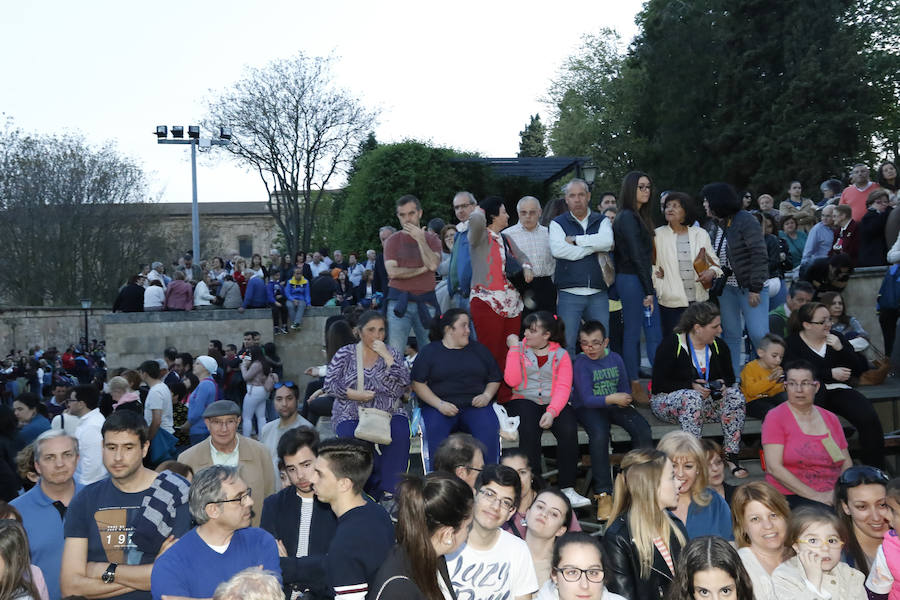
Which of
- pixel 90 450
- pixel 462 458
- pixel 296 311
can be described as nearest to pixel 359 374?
pixel 462 458

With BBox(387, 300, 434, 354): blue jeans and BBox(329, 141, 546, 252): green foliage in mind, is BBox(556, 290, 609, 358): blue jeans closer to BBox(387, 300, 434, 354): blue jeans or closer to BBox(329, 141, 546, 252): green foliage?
BBox(387, 300, 434, 354): blue jeans

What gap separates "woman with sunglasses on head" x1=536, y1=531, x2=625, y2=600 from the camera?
4.10 metres

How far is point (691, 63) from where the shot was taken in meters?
33.5

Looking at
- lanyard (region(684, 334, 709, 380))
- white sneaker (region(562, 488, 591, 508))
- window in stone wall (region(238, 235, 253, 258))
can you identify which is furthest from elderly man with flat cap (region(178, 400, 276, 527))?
window in stone wall (region(238, 235, 253, 258))

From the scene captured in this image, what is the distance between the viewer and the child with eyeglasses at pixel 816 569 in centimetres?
462

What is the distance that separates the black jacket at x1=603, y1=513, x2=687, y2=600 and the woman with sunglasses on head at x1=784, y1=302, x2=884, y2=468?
3.68 metres

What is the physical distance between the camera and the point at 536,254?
28.3 ft

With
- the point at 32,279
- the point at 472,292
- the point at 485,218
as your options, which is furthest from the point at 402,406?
the point at 32,279

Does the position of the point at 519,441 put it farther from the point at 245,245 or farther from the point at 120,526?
the point at 245,245

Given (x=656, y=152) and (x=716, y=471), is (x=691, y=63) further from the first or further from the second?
(x=716, y=471)

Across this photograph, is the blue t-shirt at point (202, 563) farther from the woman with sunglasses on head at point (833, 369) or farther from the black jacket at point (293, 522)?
the woman with sunglasses on head at point (833, 369)

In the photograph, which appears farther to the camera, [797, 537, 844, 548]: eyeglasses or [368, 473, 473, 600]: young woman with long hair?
[797, 537, 844, 548]: eyeglasses

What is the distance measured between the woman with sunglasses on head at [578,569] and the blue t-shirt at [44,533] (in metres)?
2.74

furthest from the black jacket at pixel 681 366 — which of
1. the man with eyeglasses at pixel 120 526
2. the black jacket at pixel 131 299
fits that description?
the black jacket at pixel 131 299
